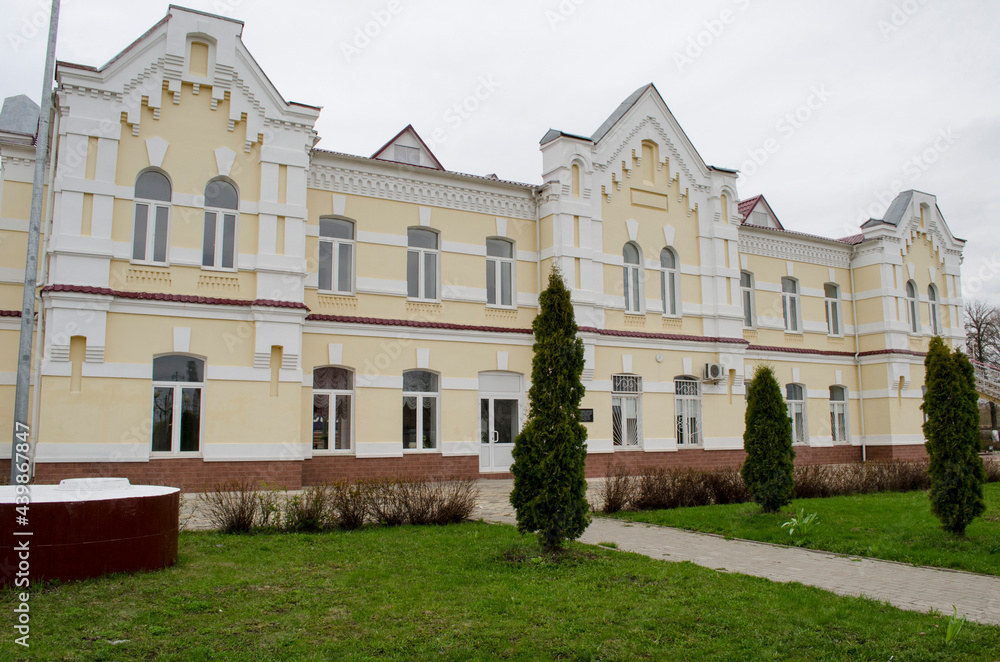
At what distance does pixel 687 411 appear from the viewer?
73.8 ft

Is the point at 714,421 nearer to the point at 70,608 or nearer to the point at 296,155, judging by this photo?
the point at 296,155

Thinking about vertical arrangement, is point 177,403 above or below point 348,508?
above

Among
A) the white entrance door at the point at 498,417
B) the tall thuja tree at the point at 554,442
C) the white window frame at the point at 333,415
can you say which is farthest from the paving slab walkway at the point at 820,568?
the white entrance door at the point at 498,417

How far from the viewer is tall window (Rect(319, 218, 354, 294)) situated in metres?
18.3

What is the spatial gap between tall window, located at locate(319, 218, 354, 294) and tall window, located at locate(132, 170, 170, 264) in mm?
3548

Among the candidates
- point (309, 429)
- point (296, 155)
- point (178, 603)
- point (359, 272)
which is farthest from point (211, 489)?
point (178, 603)

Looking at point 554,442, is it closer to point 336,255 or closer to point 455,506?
point 455,506

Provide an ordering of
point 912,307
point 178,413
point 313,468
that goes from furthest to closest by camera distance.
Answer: point 912,307, point 313,468, point 178,413

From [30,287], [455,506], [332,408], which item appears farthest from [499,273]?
[30,287]

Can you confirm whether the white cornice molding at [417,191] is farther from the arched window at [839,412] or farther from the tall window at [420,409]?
the arched window at [839,412]

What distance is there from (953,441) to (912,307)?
1986 cm

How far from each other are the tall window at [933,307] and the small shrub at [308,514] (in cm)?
2520

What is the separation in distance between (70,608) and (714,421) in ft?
62.2

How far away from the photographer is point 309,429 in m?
17.4
